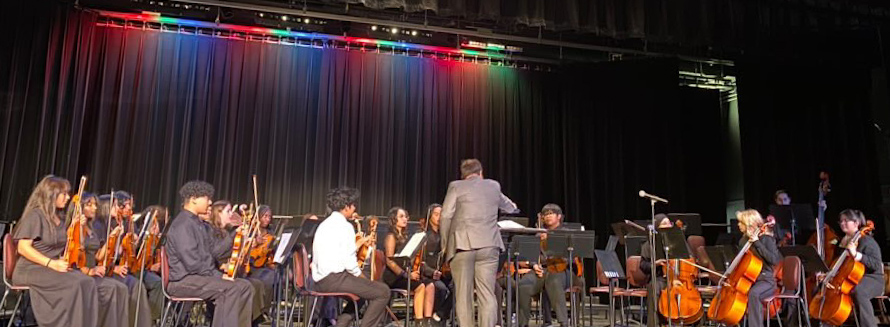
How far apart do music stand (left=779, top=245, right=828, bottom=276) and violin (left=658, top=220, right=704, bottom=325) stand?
38.0 inches

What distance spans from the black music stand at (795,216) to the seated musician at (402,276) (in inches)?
217

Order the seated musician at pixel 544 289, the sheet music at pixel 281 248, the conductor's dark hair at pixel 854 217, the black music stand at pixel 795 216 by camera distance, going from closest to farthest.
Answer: the sheet music at pixel 281 248 < the conductor's dark hair at pixel 854 217 < the seated musician at pixel 544 289 < the black music stand at pixel 795 216

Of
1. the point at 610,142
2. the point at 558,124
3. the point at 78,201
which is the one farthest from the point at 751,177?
the point at 78,201

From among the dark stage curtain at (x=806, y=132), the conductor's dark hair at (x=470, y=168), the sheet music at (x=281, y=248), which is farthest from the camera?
the dark stage curtain at (x=806, y=132)

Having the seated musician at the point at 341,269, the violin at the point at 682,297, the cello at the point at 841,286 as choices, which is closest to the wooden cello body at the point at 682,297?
the violin at the point at 682,297

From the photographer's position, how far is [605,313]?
10.7m

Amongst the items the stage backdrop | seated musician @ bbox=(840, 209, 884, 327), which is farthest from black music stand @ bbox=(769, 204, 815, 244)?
the stage backdrop

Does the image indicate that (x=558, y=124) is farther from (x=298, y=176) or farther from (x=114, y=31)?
(x=114, y=31)

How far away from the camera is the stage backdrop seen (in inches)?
412

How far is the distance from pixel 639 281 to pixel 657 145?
6019 millimetres

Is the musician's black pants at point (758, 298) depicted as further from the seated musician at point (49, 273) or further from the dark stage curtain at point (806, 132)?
the dark stage curtain at point (806, 132)

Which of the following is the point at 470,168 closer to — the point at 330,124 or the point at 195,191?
the point at 195,191

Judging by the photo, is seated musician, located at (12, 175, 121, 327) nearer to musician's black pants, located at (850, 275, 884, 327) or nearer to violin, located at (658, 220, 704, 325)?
violin, located at (658, 220, 704, 325)

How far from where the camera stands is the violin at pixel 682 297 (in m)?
6.93
